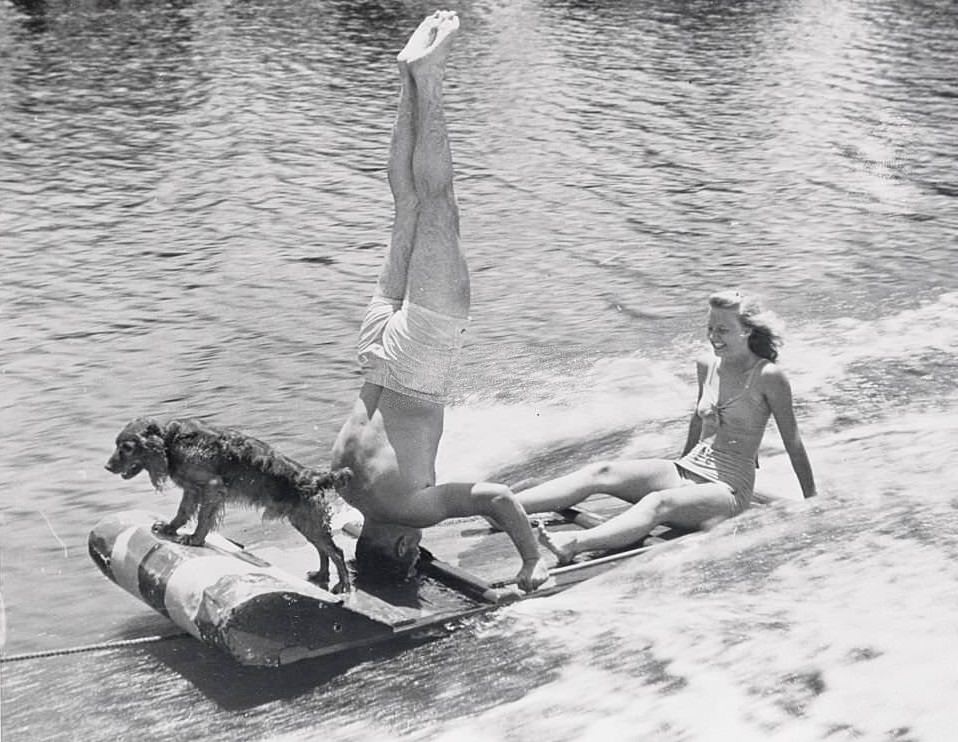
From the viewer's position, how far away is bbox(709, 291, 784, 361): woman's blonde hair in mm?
9906

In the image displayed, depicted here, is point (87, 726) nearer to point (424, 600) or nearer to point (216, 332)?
point (424, 600)

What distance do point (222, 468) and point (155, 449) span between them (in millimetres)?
358

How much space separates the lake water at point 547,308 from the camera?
8555 millimetres

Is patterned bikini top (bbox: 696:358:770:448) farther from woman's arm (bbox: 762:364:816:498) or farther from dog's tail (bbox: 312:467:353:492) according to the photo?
dog's tail (bbox: 312:467:353:492)

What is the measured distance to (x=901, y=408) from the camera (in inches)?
518

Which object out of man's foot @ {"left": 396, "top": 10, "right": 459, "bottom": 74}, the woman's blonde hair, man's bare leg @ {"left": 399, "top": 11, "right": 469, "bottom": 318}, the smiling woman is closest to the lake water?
the smiling woman

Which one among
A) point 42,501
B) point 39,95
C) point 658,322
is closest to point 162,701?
point 42,501

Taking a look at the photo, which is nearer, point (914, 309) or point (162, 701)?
point (162, 701)

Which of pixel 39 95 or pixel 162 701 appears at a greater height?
pixel 162 701

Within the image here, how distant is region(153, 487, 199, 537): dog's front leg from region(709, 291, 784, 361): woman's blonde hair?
3.35 m

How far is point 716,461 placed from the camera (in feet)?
33.9

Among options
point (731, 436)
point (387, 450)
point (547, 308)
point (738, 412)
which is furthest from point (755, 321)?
point (547, 308)

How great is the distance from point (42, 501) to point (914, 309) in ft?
29.7

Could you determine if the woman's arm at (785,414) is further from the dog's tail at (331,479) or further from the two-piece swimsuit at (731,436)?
the dog's tail at (331,479)
